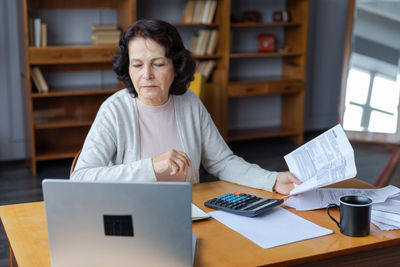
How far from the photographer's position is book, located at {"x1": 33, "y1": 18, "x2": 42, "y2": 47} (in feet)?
13.8

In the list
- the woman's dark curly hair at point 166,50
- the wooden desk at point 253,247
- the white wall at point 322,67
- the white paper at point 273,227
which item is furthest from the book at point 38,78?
the white paper at point 273,227

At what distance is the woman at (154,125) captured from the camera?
1.77m

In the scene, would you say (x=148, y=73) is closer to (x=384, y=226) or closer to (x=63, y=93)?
(x=384, y=226)

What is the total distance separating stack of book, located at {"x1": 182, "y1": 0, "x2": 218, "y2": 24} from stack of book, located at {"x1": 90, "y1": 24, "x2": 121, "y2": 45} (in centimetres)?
72

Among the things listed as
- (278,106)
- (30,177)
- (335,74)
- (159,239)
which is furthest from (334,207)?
(335,74)

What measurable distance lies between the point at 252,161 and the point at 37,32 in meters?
2.18

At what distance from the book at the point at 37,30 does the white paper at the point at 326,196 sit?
3.20m

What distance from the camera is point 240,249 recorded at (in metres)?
1.32

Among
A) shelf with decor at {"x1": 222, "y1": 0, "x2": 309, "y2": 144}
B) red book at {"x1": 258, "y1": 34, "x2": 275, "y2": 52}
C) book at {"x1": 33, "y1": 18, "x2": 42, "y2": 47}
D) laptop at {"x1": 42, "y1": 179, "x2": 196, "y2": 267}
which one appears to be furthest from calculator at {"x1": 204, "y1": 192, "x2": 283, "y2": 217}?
red book at {"x1": 258, "y1": 34, "x2": 275, "y2": 52}

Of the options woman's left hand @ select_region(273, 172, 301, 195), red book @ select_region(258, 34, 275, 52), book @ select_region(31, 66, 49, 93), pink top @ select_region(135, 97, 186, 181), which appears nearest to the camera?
A: woman's left hand @ select_region(273, 172, 301, 195)

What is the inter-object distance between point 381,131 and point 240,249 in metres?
3.91

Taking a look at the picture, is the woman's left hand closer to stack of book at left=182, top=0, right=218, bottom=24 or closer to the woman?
the woman

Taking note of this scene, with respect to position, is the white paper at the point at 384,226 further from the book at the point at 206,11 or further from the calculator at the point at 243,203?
the book at the point at 206,11

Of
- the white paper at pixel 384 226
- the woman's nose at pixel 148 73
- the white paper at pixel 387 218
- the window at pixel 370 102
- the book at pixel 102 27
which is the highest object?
the book at pixel 102 27
